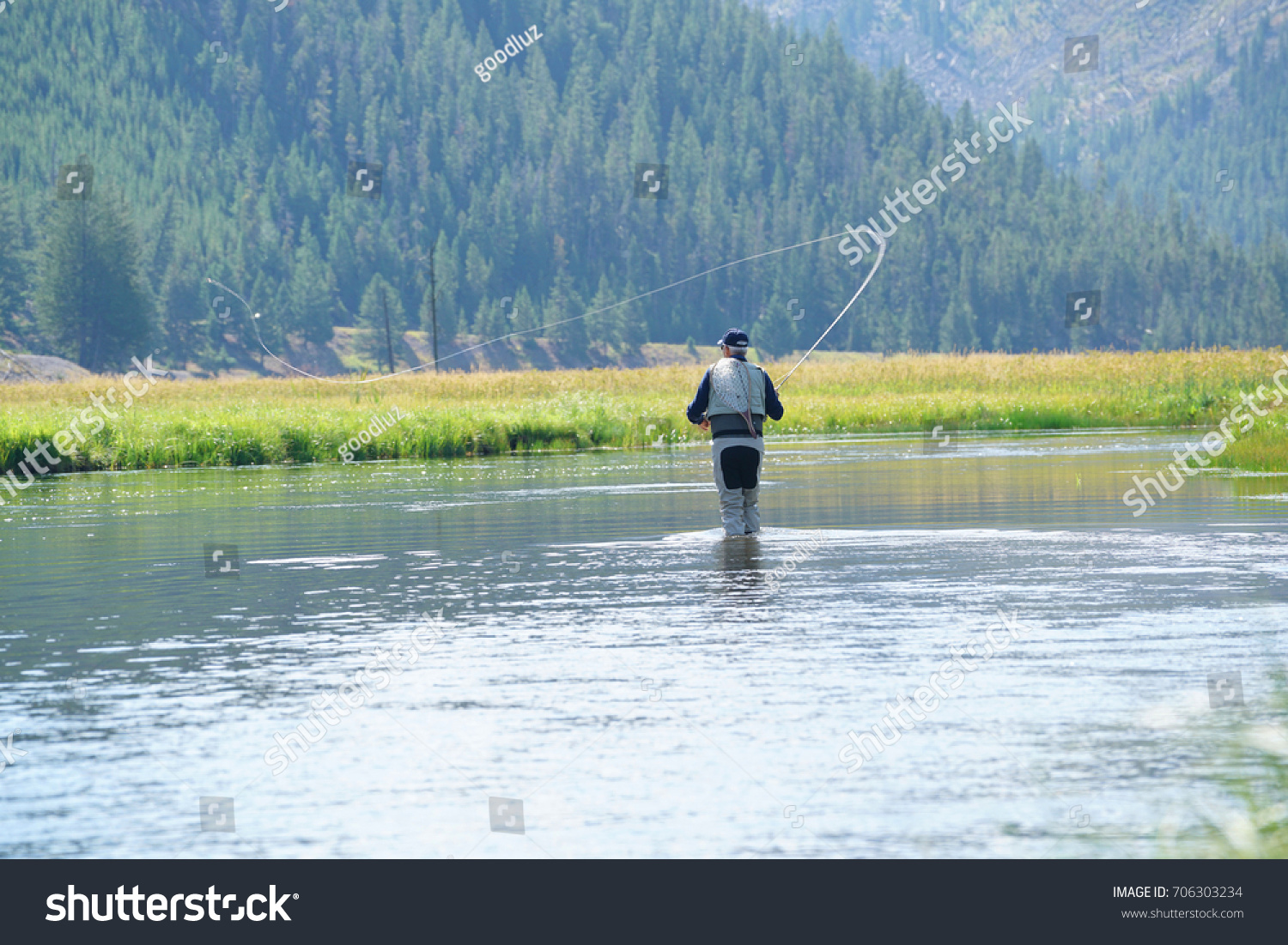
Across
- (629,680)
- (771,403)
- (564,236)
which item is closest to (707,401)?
(771,403)

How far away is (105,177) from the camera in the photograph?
544 ft

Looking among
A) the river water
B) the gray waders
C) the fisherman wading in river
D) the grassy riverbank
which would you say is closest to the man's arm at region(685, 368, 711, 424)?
the fisherman wading in river

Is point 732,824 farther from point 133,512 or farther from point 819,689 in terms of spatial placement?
point 133,512

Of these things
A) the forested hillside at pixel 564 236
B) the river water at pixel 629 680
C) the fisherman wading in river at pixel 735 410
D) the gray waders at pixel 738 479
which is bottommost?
the river water at pixel 629 680

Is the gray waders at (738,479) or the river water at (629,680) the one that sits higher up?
the gray waders at (738,479)

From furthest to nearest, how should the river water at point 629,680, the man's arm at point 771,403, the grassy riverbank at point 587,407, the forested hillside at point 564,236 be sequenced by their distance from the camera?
the forested hillside at point 564,236
the grassy riverbank at point 587,407
the man's arm at point 771,403
the river water at point 629,680

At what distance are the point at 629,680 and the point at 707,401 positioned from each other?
7.50 meters

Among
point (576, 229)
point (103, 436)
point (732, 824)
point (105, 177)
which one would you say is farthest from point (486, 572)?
point (576, 229)

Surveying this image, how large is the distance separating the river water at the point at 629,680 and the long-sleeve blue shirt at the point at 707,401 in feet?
4.15

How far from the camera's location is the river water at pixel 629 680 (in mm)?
6668

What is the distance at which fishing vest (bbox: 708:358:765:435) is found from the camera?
16734 mm

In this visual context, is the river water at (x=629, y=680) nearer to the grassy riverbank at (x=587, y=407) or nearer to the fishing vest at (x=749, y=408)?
the fishing vest at (x=749, y=408)

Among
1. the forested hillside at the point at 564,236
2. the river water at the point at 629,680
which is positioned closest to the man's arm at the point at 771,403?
the river water at the point at 629,680
